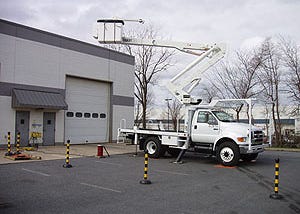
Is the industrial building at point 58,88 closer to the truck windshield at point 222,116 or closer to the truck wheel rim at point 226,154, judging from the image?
the truck windshield at point 222,116

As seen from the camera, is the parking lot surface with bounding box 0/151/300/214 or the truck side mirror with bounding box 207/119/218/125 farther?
the truck side mirror with bounding box 207/119/218/125

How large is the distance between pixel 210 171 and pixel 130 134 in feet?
20.2

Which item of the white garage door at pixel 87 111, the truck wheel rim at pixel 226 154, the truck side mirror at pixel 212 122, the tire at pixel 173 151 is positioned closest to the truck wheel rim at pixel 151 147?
the tire at pixel 173 151

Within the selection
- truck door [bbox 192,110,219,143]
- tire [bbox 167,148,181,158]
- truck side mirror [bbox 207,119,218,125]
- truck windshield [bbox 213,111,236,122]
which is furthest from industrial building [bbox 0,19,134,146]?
truck windshield [bbox 213,111,236,122]

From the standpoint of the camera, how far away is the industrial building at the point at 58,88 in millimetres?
19688

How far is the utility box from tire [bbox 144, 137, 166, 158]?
18.9 ft

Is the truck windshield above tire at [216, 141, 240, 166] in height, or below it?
above

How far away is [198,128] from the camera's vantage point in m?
15.4

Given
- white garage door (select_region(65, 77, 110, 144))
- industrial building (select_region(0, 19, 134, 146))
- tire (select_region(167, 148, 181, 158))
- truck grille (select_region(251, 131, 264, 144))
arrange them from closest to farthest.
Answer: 1. truck grille (select_region(251, 131, 264, 144))
2. tire (select_region(167, 148, 181, 158))
3. industrial building (select_region(0, 19, 134, 146))
4. white garage door (select_region(65, 77, 110, 144))

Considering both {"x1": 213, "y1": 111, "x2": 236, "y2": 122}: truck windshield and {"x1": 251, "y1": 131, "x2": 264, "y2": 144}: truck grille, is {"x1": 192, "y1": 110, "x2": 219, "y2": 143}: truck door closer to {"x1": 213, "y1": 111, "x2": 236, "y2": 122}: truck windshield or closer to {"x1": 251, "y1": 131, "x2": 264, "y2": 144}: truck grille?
{"x1": 213, "y1": 111, "x2": 236, "y2": 122}: truck windshield

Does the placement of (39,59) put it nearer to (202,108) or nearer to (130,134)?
(130,134)

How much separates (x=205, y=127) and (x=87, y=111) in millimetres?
12745

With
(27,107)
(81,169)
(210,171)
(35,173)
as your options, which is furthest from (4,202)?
(27,107)

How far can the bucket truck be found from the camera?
14.0 m
